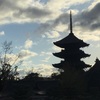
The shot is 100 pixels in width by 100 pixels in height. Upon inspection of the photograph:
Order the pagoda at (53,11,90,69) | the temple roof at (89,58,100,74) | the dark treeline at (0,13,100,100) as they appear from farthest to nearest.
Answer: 1. the pagoda at (53,11,90,69)
2. the temple roof at (89,58,100,74)
3. the dark treeline at (0,13,100,100)

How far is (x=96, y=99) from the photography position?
4522 centimetres

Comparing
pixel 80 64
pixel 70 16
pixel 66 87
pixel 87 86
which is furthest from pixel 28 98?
pixel 70 16

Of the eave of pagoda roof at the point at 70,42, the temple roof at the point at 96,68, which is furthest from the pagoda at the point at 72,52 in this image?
the temple roof at the point at 96,68

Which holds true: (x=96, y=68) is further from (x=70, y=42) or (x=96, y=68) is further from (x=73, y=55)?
(x=70, y=42)

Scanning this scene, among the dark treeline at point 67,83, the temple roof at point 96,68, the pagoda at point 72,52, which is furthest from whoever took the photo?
the pagoda at point 72,52

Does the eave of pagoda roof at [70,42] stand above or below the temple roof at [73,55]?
above

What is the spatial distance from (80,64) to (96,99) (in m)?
18.4

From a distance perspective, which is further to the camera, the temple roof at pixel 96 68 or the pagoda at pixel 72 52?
the pagoda at pixel 72 52

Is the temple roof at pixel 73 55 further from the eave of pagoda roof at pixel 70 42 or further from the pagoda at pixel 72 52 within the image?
the eave of pagoda roof at pixel 70 42

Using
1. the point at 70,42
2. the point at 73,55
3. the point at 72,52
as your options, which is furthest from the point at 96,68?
the point at 70,42

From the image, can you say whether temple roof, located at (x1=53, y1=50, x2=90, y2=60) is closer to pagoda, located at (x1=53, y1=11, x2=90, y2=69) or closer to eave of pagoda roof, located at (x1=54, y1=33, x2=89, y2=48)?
pagoda, located at (x1=53, y1=11, x2=90, y2=69)

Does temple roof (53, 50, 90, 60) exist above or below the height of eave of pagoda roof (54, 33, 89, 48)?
below

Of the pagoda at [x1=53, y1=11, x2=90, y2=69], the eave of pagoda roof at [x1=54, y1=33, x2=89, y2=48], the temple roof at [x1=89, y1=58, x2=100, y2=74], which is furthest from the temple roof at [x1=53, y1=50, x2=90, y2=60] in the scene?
the temple roof at [x1=89, y1=58, x2=100, y2=74]

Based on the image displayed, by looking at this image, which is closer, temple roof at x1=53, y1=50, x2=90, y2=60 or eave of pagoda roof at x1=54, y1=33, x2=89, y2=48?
temple roof at x1=53, y1=50, x2=90, y2=60
